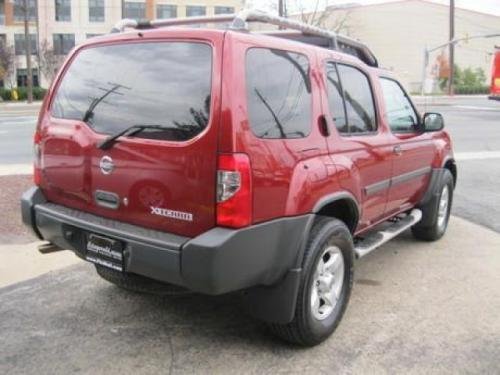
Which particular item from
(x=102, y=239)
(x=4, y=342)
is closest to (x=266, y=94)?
(x=102, y=239)

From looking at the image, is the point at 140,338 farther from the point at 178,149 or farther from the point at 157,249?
the point at 178,149

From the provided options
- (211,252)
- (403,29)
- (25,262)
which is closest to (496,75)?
(25,262)

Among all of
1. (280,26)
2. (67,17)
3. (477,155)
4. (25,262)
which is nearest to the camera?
(280,26)

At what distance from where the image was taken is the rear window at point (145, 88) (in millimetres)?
3229

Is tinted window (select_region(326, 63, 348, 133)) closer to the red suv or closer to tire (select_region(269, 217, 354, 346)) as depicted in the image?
the red suv

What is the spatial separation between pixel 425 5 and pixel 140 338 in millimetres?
86528

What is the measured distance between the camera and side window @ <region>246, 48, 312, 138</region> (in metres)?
3.27

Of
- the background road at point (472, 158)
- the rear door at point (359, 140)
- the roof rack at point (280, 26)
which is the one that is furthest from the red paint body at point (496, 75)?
the rear door at point (359, 140)

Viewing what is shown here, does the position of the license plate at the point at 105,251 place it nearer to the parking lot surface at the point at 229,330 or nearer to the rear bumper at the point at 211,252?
the rear bumper at the point at 211,252

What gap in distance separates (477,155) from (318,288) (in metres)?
10.6

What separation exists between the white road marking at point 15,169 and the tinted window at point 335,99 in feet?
22.9

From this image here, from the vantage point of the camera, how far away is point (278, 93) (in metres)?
3.45

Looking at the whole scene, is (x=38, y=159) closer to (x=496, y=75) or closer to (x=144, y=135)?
(x=144, y=135)

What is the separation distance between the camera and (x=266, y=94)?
336 centimetres
